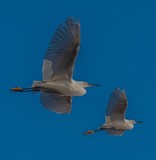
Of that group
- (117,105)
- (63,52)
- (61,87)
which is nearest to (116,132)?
(117,105)

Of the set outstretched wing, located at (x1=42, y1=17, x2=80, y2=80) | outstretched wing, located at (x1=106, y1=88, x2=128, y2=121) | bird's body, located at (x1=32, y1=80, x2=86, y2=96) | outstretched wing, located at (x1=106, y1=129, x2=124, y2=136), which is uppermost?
outstretched wing, located at (x1=106, y1=88, x2=128, y2=121)

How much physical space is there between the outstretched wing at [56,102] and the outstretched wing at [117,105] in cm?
603

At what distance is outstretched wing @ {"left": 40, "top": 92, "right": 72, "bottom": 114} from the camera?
20469 mm

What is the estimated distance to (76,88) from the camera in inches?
773

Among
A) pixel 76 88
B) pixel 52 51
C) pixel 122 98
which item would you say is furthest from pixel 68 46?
pixel 122 98

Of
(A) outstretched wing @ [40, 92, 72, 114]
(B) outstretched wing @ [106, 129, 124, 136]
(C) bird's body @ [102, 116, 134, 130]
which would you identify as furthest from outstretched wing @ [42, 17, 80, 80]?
(B) outstretched wing @ [106, 129, 124, 136]

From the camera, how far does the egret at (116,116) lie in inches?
1043

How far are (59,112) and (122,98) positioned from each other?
20.8ft

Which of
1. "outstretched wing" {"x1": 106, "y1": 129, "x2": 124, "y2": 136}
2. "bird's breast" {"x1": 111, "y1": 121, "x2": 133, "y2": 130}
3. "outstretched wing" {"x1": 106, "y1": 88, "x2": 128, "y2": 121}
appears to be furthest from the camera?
"outstretched wing" {"x1": 106, "y1": 129, "x2": 124, "y2": 136}

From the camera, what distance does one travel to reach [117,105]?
2661 cm

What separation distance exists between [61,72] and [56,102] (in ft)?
4.89

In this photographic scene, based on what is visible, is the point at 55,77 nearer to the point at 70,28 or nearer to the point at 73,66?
the point at 73,66

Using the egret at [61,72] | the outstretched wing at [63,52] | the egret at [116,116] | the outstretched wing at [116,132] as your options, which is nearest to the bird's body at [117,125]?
the egret at [116,116]

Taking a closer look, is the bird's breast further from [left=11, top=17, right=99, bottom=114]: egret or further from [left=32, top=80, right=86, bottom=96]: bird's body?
[left=32, top=80, right=86, bottom=96]: bird's body
